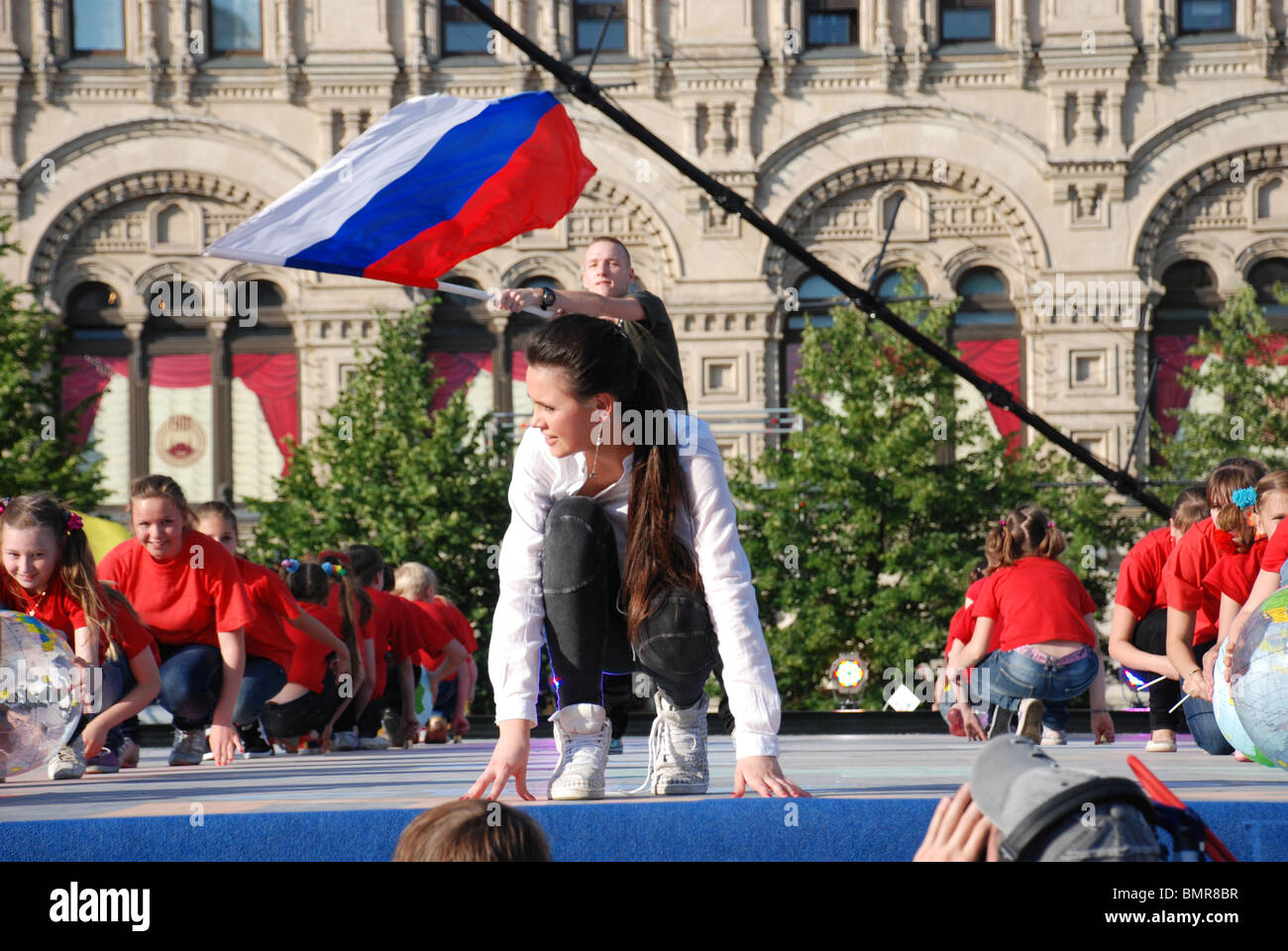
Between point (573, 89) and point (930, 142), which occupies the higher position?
point (930, 142)

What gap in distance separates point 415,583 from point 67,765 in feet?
21.4

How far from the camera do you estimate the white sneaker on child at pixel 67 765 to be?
22.9 feet

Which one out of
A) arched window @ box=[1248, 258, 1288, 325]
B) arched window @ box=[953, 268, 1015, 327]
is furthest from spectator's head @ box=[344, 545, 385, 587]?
arched window @ box=[1248, 258, 1288, 325]

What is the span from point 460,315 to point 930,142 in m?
7.88

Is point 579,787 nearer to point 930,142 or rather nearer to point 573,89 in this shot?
point 573,89

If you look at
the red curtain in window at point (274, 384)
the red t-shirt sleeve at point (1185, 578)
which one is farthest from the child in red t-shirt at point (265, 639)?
the red curtain in window at point (274, 384)

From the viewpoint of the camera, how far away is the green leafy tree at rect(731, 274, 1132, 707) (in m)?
23.3

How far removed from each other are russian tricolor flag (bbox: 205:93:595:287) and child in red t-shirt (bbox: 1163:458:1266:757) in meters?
4.04

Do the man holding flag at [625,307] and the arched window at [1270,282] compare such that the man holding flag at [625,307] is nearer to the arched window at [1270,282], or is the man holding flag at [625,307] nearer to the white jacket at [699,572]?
the white jacket at [699,572]

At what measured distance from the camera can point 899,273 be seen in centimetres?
2775

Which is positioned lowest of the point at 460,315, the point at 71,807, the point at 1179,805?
the point at 71,807

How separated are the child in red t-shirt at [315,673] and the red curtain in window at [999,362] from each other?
1863 cm

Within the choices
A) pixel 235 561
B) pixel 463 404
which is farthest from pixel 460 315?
pixel 235 561
